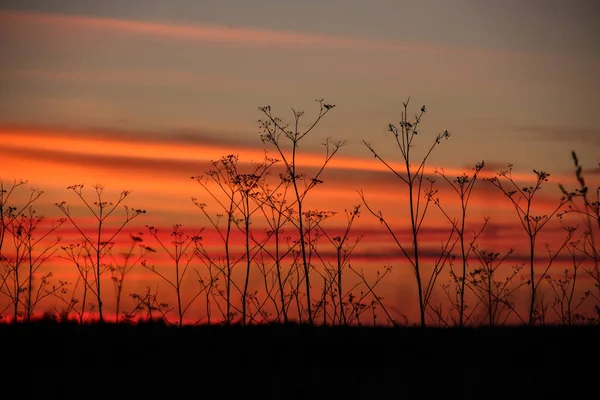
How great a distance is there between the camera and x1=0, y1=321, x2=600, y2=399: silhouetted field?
317 inches

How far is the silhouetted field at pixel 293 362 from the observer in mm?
8055

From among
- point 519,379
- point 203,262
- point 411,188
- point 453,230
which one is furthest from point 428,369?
point 203,262

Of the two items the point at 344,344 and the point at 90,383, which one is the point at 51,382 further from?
the point at 344,344

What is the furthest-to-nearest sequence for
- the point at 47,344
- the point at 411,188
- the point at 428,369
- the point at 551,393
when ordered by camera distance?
the point at 411,188, the point at 47,344, the point at 428,369, the point at 551,393

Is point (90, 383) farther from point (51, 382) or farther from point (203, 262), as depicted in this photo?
point (203, 262)

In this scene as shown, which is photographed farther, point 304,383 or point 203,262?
point 203,262

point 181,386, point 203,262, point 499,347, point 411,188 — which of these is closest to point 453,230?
point 411,188

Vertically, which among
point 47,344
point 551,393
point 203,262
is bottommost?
point 551,393

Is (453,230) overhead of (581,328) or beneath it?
overhead

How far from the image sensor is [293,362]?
9734 millimetres

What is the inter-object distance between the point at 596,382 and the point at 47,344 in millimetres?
6873

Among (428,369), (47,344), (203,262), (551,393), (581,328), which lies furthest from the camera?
(203,262)

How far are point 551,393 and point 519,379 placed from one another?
68 centimetres

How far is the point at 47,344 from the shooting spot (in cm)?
1045
